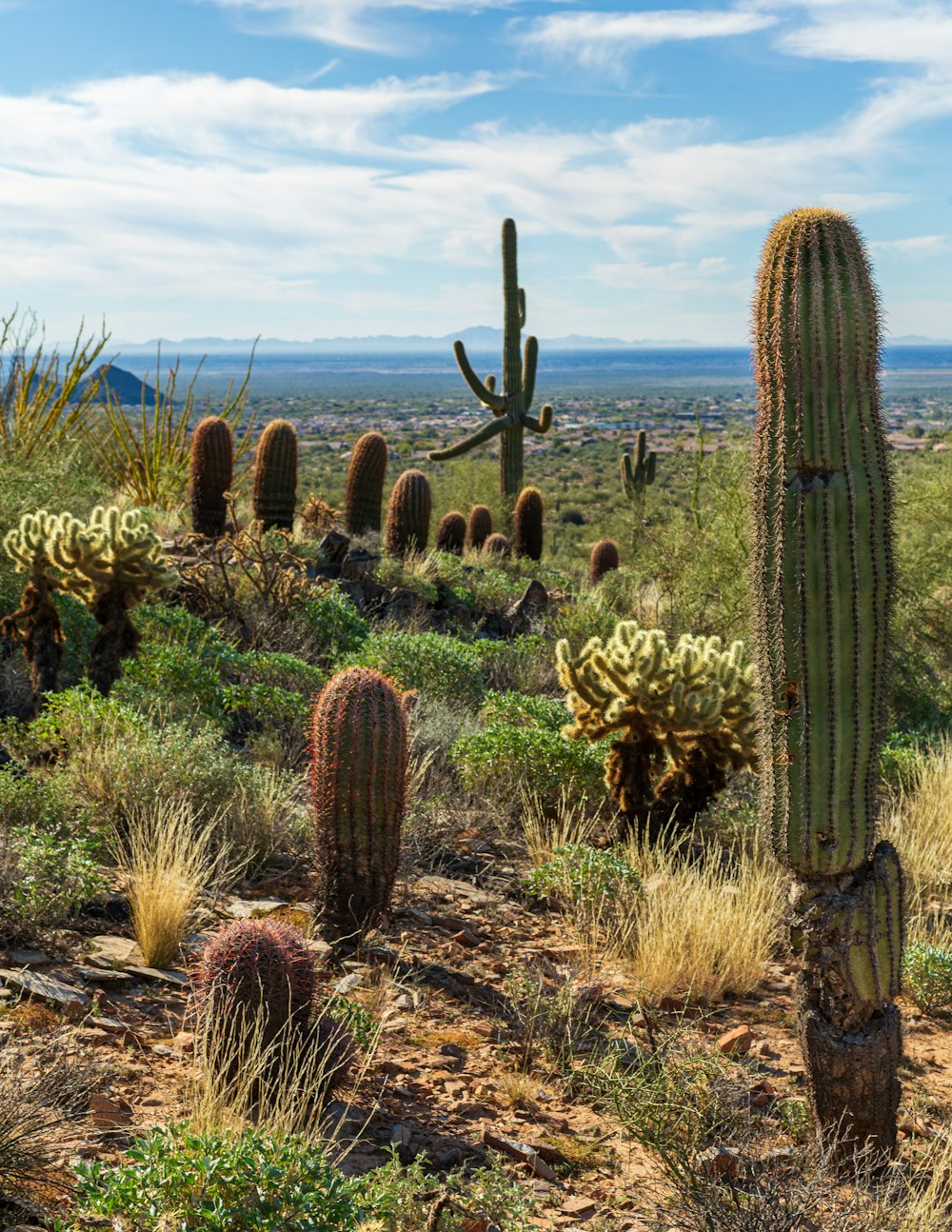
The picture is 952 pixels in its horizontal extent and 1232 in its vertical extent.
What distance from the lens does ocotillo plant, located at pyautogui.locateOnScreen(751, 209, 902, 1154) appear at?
13.0ft

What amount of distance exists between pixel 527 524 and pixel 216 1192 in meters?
16.7

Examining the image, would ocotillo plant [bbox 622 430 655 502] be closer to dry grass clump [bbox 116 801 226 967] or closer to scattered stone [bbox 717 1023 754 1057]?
dry grass clump [bbox 116 801 226 967]

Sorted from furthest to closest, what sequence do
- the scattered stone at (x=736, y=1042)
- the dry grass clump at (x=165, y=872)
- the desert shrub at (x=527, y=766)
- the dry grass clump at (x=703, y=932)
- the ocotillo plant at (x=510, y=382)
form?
the ocotillo plant at (x=510, y=382) < the desert shrub at (x=527, y=766) < the dry grass clump at (x=703, y=932) < the dry grass clump at (x=165, y=872) < the scattered stone at (x=736, y=1042)

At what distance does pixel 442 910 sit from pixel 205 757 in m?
1.58

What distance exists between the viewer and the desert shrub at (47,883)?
4664 mm

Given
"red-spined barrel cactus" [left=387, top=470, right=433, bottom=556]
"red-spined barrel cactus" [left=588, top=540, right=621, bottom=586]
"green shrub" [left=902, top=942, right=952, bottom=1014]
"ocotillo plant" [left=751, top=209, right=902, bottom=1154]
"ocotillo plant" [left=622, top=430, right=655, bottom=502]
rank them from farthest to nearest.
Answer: "ocotillo plant" [left=622, top=430, right=655, bottom=502] → "red-spined barrel cactus" [left=588, top=540, right=621, bottom=586] → "red-spined barrel cactus" [left=387, top=470, right=433, bottom=556] → "green shrub" [left=902, top=942, right=952, bottom=1014] → "ocotillo plant" [left=751, top=209, right=902, bottom=1154]

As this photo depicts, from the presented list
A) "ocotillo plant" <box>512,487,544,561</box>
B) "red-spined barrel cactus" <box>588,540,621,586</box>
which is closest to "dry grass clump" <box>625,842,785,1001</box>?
"red-spined barrel cactus" <box>588,540,621,586</box>

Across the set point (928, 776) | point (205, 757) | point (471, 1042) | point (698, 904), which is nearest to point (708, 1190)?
point (471, 1042)

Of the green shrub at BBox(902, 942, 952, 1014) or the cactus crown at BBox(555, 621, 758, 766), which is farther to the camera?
the cactus crown at BBox(555, 621, 758, 766)

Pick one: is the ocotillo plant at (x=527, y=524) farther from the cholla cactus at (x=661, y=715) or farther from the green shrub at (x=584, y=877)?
the green shrub at (x=584, y=877)

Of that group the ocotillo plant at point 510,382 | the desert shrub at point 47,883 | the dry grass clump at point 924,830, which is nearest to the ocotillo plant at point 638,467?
the ocotillo plant at point 510,382

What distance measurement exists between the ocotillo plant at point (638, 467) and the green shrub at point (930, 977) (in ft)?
63.4

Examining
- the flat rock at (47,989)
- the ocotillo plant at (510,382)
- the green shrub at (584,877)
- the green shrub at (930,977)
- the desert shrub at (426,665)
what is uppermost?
the ocotillo plant at (510,382)

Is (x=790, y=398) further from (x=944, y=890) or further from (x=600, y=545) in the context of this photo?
(x=600, y=545)
